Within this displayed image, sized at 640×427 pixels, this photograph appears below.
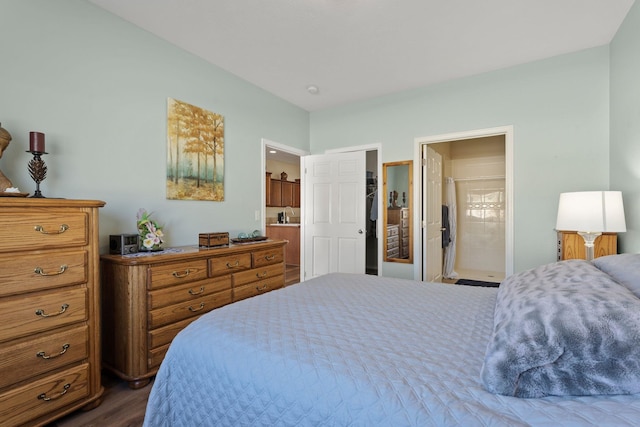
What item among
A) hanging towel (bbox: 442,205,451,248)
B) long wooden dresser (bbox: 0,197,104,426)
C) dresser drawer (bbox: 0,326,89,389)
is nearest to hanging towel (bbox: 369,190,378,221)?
hanging towel (bbox: 442,205,451,248)

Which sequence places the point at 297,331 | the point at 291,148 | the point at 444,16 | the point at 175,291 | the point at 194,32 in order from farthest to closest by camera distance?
the point at 291,148, the point at 194,32, the point at 444,16, the point at 175,291, the point at 297,331

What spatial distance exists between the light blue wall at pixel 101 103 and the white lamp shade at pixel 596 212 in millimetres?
3067

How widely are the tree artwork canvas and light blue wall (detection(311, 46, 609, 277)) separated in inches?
91.5

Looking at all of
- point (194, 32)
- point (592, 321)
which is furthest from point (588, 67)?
point (194, 32)

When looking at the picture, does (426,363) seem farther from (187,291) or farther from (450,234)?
(450,234)

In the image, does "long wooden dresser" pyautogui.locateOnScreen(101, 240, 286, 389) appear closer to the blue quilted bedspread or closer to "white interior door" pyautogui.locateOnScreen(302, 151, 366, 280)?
the blue quilted bedspread

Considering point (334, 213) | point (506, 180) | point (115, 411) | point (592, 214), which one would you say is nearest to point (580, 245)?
point (592, 214)

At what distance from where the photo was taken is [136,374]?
6.56 feet

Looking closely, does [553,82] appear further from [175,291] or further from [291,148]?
[175,291]

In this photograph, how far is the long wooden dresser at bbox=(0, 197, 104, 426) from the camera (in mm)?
1478

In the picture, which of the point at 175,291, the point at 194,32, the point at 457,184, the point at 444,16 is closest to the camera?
the point at 175,291

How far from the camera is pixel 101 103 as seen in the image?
89.4 inches

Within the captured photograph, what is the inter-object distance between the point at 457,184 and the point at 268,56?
15.4 feet

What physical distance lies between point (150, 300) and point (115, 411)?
0.63 metres
